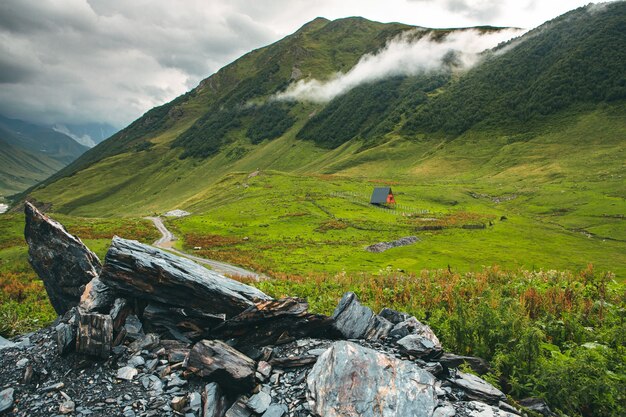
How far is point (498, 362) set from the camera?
10.1 meters

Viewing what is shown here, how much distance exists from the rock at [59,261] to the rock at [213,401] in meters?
10.0

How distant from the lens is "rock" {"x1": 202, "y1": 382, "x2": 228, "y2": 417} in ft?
29.3

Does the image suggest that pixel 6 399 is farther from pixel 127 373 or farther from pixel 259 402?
pixel 259 402

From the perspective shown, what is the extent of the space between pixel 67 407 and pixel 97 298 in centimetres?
404

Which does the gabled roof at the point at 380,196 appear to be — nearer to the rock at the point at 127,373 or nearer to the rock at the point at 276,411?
the rock at the point at 127,373

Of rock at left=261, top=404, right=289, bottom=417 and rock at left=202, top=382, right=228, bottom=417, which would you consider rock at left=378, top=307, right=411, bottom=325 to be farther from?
rock at left=202, top=382, right=228, bottom=417

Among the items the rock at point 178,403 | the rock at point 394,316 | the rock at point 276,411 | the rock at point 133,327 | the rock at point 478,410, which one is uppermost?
the rock at point 133,327

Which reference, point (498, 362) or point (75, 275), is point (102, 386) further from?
point (498, 362)

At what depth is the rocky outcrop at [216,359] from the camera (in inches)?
350

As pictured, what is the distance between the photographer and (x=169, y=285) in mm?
12062

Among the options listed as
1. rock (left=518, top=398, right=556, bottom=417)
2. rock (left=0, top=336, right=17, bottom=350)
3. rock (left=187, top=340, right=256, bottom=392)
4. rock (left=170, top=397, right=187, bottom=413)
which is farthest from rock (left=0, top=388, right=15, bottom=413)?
rock (left=518, top=398, right=556, bottom=417)

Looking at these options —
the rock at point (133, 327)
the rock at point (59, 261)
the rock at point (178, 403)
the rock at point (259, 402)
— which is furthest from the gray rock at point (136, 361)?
the rock at point (59, 261)

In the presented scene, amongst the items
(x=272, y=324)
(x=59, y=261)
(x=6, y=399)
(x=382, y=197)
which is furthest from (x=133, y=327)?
(x=382, y=197)

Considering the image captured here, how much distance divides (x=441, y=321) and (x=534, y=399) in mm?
Result: 5042
